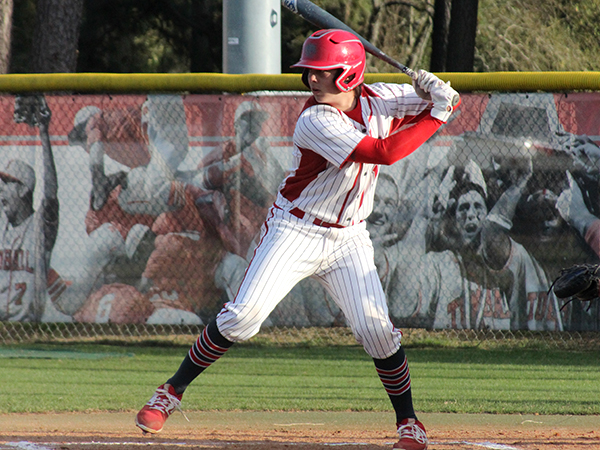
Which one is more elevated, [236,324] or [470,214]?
[236,324]

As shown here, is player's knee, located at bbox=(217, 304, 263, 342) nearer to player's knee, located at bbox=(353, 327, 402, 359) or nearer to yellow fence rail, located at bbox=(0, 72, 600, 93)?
player's knee, located at bbox=(353, 327, 402, 359)

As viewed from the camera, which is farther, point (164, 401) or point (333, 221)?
point (164, 401)

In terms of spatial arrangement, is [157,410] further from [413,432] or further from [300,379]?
[300,379]

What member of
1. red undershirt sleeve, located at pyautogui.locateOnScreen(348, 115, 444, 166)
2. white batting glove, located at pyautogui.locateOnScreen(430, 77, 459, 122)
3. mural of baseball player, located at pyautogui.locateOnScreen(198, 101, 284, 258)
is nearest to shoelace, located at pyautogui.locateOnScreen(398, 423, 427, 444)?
red undershirt sleeve, located at pyautogui.locateOnScreen(348, 115, 444, 166)

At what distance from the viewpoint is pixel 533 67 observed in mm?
14578

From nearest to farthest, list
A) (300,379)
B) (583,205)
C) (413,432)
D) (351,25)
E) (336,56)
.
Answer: (336,56)
(413,432)
(300,379)
(583,205)
(351,25)

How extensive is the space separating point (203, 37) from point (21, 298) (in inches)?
271

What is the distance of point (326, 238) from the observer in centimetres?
363

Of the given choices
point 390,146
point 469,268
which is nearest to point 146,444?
point 390,146

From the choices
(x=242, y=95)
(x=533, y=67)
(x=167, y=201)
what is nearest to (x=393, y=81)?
(x=242, y=95)

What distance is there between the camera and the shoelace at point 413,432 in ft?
12.1

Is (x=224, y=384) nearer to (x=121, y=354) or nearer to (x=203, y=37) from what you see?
(x=121, y=354)

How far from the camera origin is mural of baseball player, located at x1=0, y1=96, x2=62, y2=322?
287 inches

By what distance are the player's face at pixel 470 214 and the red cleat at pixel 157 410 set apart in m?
3.76
